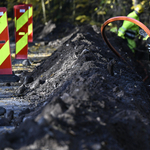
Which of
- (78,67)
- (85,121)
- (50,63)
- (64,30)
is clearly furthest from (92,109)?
(64,30)

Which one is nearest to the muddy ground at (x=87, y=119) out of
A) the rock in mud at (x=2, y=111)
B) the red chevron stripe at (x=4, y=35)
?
the rock in mud at (x=2, y=111)

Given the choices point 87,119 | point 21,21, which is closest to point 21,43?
point 21,21

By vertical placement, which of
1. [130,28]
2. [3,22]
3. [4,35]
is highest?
[3,22]

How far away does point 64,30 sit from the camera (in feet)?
45.4

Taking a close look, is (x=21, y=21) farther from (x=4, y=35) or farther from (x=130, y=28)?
(x=130, y=28)

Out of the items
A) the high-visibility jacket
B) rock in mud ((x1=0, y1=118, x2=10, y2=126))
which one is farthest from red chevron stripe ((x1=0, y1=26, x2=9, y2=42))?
the high-visibility jacket

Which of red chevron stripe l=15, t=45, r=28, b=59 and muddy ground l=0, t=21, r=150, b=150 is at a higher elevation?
muddy ground l=0, t=21, r=150, b=150

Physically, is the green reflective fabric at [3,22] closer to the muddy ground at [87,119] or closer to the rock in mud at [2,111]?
the muddy ground at [87,119]

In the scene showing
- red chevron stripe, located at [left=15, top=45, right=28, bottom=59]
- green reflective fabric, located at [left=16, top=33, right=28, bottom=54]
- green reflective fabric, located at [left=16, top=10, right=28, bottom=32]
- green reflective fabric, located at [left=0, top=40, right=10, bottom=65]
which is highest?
green reflective fabric, located at [left=16, top=10, right=28, bottom=32]

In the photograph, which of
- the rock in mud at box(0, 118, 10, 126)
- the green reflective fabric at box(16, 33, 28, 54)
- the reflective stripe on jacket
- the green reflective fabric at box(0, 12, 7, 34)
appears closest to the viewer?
the rock in mud at box(0, 118, 10, 126)

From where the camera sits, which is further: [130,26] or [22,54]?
[130,26]

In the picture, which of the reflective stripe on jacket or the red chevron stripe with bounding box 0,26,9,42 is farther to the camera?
the reflective stripe on jacket

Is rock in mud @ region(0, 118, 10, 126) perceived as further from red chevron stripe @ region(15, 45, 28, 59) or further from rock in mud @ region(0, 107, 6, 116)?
red chevron stripe @ region(15, 45, 28, 59)

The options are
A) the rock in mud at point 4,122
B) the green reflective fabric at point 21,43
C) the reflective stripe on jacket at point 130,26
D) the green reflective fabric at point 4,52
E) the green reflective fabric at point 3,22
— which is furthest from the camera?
the reflective stripe on jacket at point 130,26
